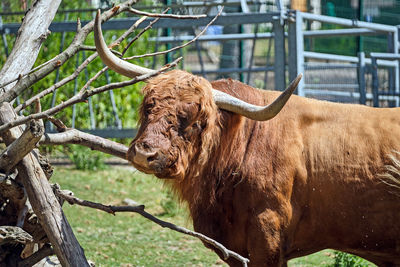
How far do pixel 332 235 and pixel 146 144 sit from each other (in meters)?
1.65

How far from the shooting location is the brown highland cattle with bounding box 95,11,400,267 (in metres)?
4.50

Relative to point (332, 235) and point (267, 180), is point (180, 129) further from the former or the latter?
point (332, 235)

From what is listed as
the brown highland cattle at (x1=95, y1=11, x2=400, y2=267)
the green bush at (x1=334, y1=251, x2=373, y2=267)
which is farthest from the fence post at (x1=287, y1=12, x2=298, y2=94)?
the brown highland cattle at (x1=95, y1=11, x2=400, y2=267)

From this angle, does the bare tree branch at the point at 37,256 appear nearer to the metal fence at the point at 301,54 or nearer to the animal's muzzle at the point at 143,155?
the animal's muzzle at the point at 143,155

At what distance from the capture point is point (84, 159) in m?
10.8

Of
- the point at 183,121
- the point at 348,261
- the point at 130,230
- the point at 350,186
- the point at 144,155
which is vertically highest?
the point at 183,121

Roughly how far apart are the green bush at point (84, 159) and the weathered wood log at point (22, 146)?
718cm

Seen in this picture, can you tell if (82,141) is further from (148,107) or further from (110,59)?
(110,59)

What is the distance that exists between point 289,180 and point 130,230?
12.0 feet

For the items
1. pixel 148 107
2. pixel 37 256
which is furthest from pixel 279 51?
pixel 37 256

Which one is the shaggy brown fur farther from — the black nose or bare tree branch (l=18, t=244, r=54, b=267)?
bare tree branch (l=18, t=244, r=54, b=267)

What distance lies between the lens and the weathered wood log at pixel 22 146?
131 inches

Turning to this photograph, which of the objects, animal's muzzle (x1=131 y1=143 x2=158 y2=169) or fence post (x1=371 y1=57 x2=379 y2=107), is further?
fence post (x1=371 y1=57 x2=379 y2=107)

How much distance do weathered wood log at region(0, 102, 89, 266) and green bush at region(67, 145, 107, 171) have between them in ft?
23.3
